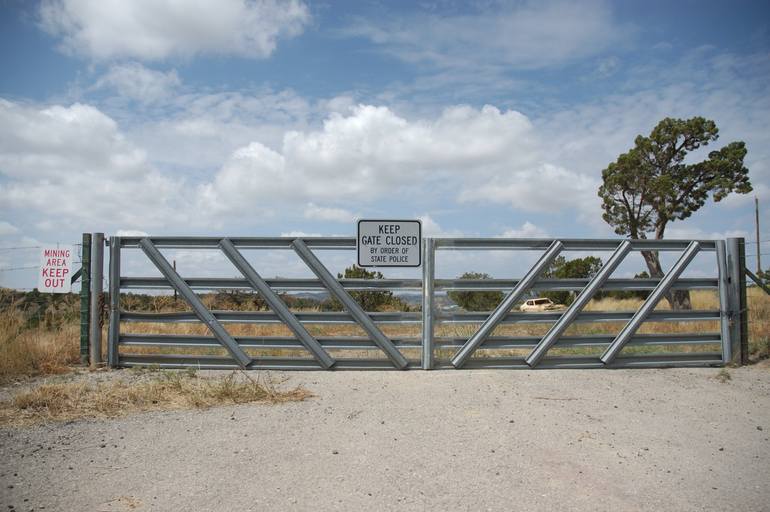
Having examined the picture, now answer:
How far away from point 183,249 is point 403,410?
4.86 metres

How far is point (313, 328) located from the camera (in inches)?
462

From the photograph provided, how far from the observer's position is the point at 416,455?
504 centimetres

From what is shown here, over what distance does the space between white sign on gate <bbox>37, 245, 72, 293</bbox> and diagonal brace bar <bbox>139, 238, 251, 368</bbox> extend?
62.9 inches

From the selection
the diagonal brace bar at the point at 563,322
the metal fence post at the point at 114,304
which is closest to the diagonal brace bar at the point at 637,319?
the diagonal brace bar at the point at 563,322

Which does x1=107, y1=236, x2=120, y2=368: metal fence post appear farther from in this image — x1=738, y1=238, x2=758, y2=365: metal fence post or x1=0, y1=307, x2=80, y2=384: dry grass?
x1=738, y1=238, x2=758, y2=365: metal fence post

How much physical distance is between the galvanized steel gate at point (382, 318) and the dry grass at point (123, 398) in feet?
4.37

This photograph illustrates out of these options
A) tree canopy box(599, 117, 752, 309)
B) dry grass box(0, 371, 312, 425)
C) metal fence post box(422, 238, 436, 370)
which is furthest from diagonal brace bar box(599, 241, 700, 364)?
tree canopy box(599, 117, 752, 309)

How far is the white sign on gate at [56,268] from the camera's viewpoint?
32.0 feet

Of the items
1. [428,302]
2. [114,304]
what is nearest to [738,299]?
[428,302]

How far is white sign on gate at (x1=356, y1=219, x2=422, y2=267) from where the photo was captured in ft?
29.5

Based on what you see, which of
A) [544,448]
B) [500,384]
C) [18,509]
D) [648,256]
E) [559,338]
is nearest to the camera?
[18,509]

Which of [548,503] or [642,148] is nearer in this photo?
[548,503]

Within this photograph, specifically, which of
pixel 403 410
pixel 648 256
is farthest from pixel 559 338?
pixel 648 256

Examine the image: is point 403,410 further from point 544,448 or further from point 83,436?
point 83,436
